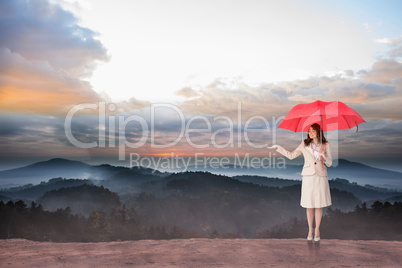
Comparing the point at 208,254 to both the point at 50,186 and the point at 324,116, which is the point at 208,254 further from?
the point at 50,186

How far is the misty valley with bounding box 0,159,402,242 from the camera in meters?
49.3

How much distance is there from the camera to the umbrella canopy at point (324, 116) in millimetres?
8344

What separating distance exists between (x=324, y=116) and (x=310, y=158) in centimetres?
119

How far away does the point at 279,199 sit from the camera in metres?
73.8

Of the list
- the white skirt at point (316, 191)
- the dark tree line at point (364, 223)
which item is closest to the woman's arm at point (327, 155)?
the white skirt at point (316, 191)

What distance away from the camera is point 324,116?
8.66 metres

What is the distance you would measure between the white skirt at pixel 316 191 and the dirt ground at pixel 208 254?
4.18 ft

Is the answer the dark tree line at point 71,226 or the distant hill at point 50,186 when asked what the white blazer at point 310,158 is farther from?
the distant hill at point 50,186

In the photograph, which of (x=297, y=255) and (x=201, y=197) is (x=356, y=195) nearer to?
(x=201, y=197)

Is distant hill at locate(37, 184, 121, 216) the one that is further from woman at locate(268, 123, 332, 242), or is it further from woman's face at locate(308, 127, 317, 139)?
woman's face at locate(308, 127, 317, 139)

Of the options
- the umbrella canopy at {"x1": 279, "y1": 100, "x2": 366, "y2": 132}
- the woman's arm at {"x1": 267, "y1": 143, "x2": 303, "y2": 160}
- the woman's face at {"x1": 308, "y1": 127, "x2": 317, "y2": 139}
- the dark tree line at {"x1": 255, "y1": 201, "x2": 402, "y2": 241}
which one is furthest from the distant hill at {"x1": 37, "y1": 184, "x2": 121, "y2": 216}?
the woman's face at {"x1": 308, "y1": 127, "x2": 317, "y2": 139}

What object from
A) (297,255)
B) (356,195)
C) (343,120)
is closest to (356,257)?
(297,255)

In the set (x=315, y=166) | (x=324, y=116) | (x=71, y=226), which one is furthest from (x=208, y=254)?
(x=71, y=226)

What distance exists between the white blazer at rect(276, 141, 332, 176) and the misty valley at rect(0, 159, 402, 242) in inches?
1763
